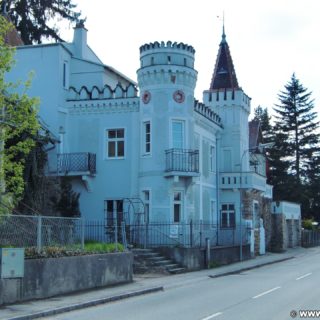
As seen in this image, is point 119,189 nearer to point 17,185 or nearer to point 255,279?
point 255,279

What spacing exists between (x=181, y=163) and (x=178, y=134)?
1.62 metres

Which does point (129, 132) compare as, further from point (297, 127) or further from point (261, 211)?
point (297, 127)

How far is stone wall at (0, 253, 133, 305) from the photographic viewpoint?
50.7 feet

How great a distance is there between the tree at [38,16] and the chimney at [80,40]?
425 inches

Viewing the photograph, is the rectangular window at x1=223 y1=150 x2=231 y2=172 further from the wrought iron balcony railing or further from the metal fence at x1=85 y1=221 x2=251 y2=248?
→ the wrought iron balcony railing

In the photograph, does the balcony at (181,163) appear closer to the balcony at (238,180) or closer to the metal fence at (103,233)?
the metal fence at (103,233)

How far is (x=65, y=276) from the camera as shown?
1756 centimetres

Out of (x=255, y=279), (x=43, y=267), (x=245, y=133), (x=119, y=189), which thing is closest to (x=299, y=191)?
(x=245, y=133)

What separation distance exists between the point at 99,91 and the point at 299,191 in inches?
1734

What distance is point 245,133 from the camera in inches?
1654

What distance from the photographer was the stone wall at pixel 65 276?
50.7ft

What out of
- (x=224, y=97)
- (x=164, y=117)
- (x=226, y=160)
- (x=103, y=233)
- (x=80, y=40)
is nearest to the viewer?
(x=103, y=233)

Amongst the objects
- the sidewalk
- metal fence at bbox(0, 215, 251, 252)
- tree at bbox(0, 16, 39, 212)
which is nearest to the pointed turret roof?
metal fence at bbox(0, 215, 251, 252)

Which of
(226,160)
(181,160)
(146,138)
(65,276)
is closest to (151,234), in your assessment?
(181,160)
